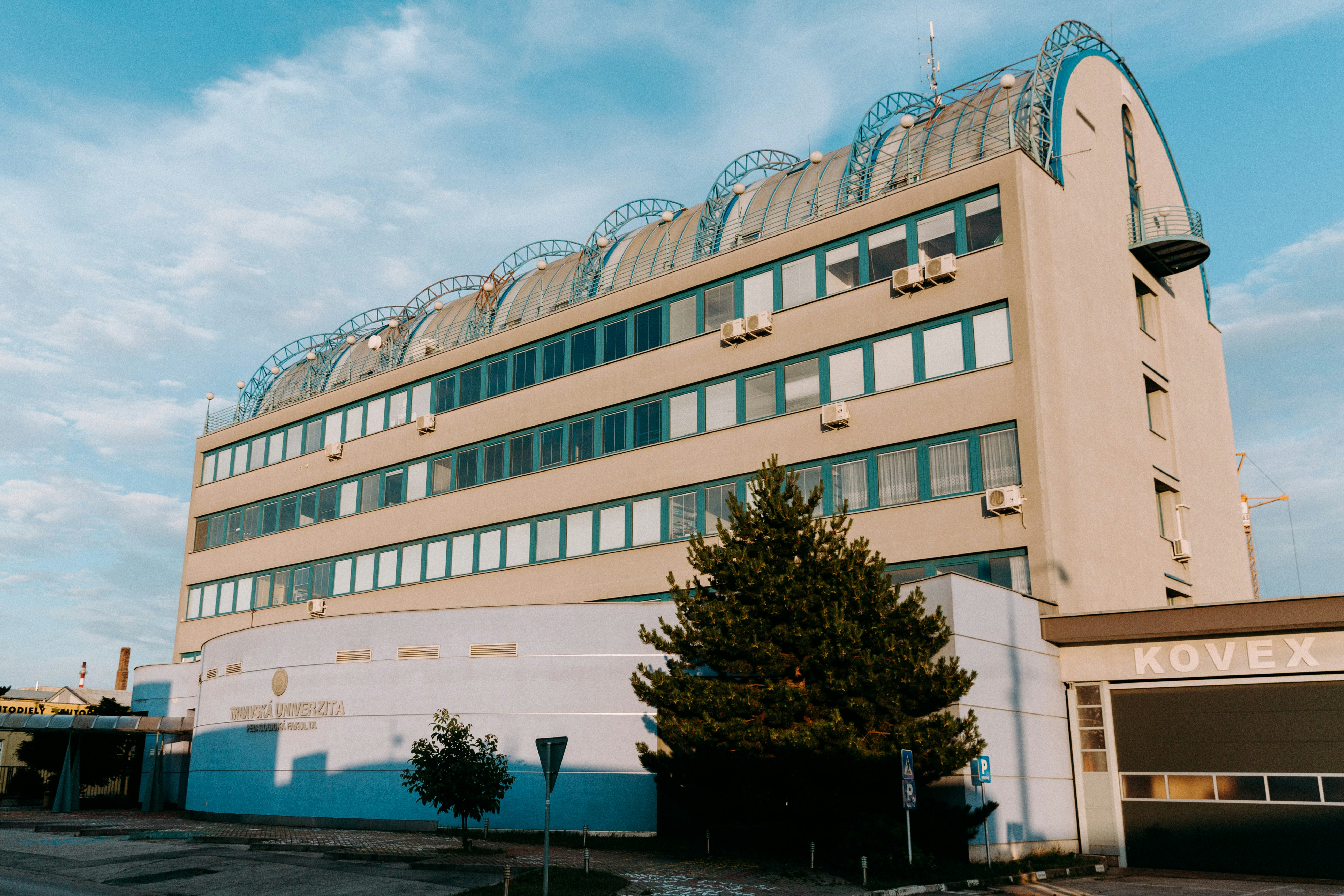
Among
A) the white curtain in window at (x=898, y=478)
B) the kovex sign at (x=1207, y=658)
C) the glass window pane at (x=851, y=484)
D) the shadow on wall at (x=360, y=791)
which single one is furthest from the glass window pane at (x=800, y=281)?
the shadow on wall at (x=360, y=791)

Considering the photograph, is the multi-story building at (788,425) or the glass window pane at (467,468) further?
the glass window pane at (467,468)

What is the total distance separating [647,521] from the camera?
38.3 meters

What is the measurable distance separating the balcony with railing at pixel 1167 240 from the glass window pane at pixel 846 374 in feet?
38.1

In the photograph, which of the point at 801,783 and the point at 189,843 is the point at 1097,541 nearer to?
the point at 801,783

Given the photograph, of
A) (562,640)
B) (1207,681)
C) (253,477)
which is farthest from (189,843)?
(253,477)

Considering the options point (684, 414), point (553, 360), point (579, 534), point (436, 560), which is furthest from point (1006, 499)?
point (436, 560)

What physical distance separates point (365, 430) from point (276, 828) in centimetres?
2137

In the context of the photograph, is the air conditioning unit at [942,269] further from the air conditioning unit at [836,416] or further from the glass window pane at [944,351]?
the air conditioning unit at [836,416]

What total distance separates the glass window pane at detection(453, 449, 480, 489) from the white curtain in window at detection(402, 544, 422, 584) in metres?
3.22

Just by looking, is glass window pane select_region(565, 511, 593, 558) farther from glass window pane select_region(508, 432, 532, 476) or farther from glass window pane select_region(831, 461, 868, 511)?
glass window pane select_region(831, 461, 868, 511)

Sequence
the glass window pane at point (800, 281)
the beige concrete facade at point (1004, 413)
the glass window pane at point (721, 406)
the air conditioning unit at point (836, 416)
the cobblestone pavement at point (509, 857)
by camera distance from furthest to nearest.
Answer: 1. the glass window pane at point (721, 406)
2. the glass window pane at point (800, 281)
3. the air conditioning unit at point (836, 416)
4. the beige concrete facade at point (1004, 413)
5. the cobblestone pavement at point (509, 857)

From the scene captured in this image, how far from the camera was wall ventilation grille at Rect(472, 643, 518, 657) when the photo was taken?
1234 inches

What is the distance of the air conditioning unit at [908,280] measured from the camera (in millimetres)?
32875

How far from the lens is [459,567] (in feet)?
144
